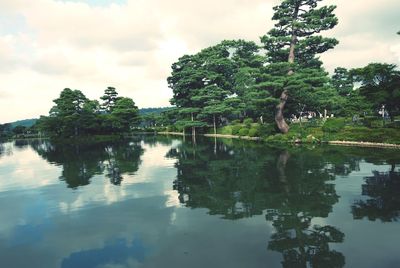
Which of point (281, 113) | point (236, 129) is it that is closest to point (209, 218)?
point (281, 113)

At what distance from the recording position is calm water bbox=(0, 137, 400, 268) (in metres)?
7.75

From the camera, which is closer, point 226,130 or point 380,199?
point 380,199

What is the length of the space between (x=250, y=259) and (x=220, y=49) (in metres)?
55.8

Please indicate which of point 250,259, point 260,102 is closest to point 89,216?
point 250,259

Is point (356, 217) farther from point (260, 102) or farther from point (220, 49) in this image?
point (220, 49)

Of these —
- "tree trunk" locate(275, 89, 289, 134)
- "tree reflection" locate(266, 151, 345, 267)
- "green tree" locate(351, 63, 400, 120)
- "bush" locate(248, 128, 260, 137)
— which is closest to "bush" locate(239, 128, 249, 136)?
"bush" locate(248, 128, 260, 137)

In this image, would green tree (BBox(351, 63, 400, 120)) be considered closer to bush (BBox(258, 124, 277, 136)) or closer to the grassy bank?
the grassy bank

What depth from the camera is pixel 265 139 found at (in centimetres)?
3938

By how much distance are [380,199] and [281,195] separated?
3564mm

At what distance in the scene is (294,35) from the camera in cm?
3953

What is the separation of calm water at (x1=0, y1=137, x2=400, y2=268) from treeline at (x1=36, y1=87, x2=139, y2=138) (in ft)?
141

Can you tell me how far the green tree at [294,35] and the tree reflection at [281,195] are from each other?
1731cm

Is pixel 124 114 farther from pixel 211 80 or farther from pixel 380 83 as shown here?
pixel 380 83

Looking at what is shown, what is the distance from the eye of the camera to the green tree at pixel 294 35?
37.5m
